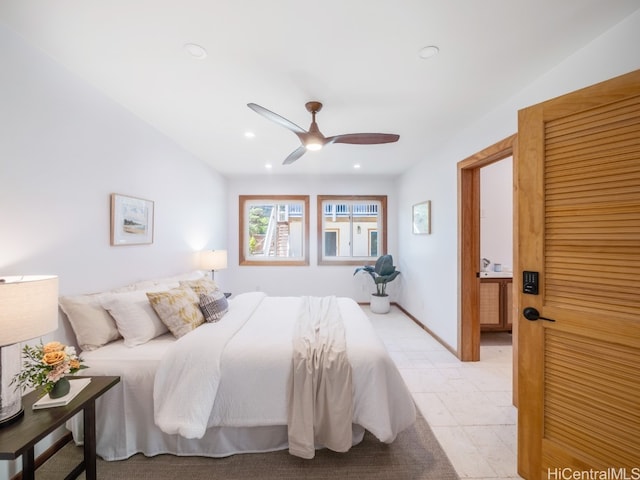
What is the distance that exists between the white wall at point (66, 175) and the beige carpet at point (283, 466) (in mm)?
450

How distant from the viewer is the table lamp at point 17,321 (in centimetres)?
111

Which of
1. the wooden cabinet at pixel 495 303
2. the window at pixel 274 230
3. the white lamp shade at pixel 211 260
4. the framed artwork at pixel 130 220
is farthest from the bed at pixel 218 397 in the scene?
the window at pixel 274 230

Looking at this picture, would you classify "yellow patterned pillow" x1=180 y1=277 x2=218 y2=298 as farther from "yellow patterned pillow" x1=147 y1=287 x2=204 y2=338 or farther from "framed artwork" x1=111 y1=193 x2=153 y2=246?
"framed artwork" x1=111 y1=193 x2=153 y2=246

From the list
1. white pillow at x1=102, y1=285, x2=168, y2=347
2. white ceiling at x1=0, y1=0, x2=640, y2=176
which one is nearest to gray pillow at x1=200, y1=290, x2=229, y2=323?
white pillow at x1=102, y1=285, x2=168, y2=347

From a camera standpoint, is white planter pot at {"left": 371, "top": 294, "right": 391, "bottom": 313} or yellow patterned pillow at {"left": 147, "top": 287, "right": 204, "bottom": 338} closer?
yellow patterned pillow at {"left": 147, "top": 287, "right": 204, "bottom": 338}

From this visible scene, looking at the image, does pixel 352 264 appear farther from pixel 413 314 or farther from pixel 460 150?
pixel 460 150

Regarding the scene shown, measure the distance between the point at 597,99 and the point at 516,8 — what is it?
24.5 inches

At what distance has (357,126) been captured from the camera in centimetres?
288

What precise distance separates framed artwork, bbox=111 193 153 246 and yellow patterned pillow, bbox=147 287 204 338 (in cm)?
72

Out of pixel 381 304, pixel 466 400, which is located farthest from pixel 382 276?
pixel 466 400

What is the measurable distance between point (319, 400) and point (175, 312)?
1249 mm

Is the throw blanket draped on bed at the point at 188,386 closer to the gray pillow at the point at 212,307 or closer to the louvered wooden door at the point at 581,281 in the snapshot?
the gray pillow at the point at 212,307

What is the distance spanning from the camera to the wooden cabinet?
3.66 meters

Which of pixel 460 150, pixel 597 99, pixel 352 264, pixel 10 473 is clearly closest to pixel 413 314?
pixel 352 264
